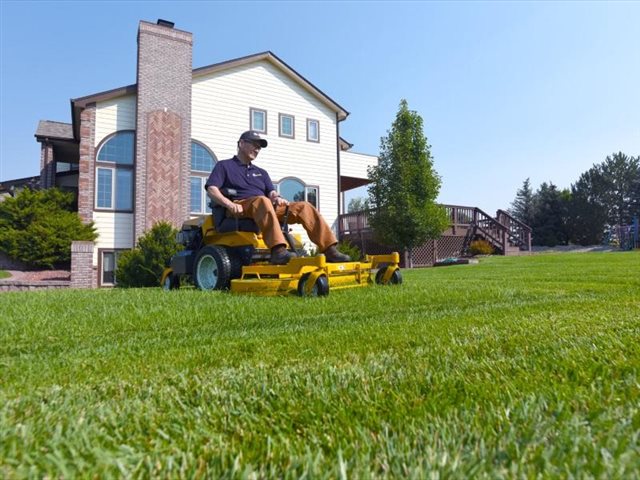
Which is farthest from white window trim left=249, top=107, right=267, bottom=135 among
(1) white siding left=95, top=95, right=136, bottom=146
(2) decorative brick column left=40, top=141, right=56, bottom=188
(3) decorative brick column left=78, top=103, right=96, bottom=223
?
(2) decorative brick column left=40, top=141, right=56, bottom=188

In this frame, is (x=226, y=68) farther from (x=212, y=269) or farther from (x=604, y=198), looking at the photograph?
(x=604, y=198)

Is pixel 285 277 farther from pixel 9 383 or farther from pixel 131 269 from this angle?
pixel 131 269

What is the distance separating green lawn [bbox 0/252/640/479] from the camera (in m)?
0.91

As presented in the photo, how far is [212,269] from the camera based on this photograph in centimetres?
554

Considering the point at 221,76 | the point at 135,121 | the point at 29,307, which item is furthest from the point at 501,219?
the point at 29,307

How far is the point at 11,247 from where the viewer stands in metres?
12.9

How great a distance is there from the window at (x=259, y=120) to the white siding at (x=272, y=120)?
17cm

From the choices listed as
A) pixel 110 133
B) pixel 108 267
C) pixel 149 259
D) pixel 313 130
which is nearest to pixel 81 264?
pixel 108 267

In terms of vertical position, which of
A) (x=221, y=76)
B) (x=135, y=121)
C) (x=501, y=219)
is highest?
(x=221, y=76)

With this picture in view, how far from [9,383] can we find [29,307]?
257 centimetres

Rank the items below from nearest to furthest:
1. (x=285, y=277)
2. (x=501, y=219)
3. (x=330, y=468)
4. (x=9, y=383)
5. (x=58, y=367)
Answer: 1. (x=330, y=468)
2. (x=9, y=383)
3. (x=58, y=367)
4. (x=285, y=277)
5. (x=501, y=219)

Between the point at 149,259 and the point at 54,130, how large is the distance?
11.6 meters

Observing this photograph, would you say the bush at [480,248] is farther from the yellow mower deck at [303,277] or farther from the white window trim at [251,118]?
the yellow mower deck at [303,277]

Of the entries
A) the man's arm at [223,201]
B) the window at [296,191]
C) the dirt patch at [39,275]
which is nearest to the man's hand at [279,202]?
the man's arm at [223,201]
